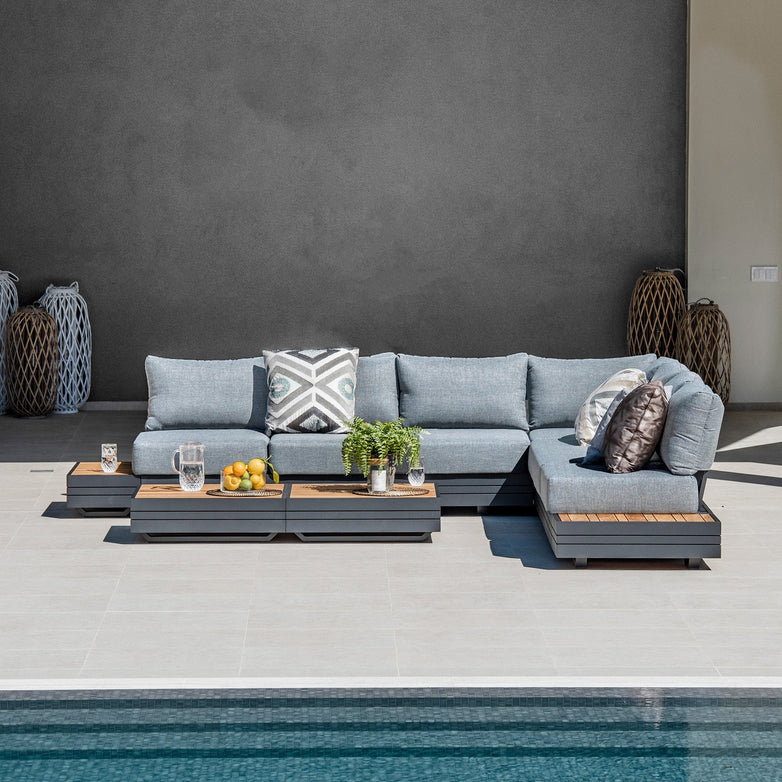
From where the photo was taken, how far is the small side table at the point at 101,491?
5992 millimetres

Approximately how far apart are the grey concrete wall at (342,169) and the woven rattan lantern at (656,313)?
0.31m

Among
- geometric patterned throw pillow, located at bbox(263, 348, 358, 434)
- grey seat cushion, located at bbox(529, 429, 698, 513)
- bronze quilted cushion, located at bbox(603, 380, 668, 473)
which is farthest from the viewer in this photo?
geometric patterned throw pillow, located at bbox(263, 348, 358, 434)

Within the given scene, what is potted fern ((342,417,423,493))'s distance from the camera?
5543 millimetres

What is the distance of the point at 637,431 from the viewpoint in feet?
17.3

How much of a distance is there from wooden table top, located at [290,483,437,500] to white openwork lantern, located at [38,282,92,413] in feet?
14.1

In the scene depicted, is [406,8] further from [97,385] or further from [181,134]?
[97,385]

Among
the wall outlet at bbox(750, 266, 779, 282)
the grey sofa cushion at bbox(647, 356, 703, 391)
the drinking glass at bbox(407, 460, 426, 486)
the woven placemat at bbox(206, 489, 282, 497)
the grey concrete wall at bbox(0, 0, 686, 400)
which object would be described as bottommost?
the woven placemat at bbox(206, 489, 282, 497)

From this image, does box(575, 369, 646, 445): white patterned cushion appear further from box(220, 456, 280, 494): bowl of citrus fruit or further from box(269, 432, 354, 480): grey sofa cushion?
box(220, 456, 280, 494): bowl of citrus fruit

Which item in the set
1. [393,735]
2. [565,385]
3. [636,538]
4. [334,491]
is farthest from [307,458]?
[393,735]

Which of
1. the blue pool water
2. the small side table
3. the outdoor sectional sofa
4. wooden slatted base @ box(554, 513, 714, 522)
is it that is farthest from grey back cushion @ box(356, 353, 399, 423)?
the blue pool water

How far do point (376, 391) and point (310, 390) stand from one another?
17.2 inches

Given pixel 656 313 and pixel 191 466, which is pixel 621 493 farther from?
pixel 656 313

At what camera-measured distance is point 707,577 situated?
4.96 metres

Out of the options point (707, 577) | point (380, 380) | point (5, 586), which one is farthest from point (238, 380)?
point (707, 577)
